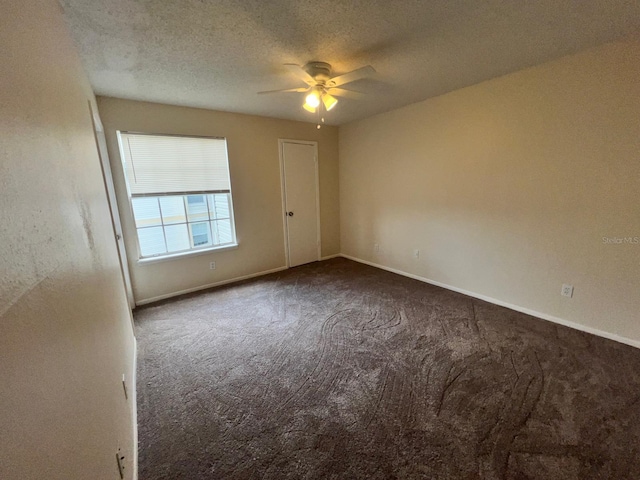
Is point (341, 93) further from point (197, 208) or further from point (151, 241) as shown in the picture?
point (151, 241)

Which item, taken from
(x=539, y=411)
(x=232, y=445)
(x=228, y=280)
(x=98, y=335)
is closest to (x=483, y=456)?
(x=539, y=411)

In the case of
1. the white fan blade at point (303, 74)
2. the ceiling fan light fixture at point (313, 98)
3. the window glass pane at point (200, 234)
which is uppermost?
the white fan blade at point (303, 74)

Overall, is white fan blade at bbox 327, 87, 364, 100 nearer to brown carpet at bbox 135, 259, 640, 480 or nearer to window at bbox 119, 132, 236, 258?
window at bbox 119, 132, 236, 258

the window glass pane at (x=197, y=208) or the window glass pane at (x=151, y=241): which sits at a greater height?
the window glass pane at (x=197, y=208)

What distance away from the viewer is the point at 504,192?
2.89 metres

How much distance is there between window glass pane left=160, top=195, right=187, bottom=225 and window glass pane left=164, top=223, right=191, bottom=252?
8 centimetres

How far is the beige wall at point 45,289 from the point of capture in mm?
458

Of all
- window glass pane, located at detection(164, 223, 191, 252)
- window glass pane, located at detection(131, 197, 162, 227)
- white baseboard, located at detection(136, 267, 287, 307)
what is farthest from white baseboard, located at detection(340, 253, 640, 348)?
window glass pane, located at detection(131, 197, 162, 227)

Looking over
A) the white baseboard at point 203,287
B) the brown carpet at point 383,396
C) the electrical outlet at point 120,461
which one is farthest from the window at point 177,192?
the electrical outlet at point 120,461

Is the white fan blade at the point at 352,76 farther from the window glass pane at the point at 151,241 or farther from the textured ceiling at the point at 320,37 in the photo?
the window glass pane at the point at 151,241

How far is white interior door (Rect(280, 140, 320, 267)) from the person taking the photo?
14.3 feet

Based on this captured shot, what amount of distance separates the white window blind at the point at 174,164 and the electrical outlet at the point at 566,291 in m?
4.06

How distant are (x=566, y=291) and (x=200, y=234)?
4.28 meters

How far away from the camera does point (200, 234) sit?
376 centimetres
